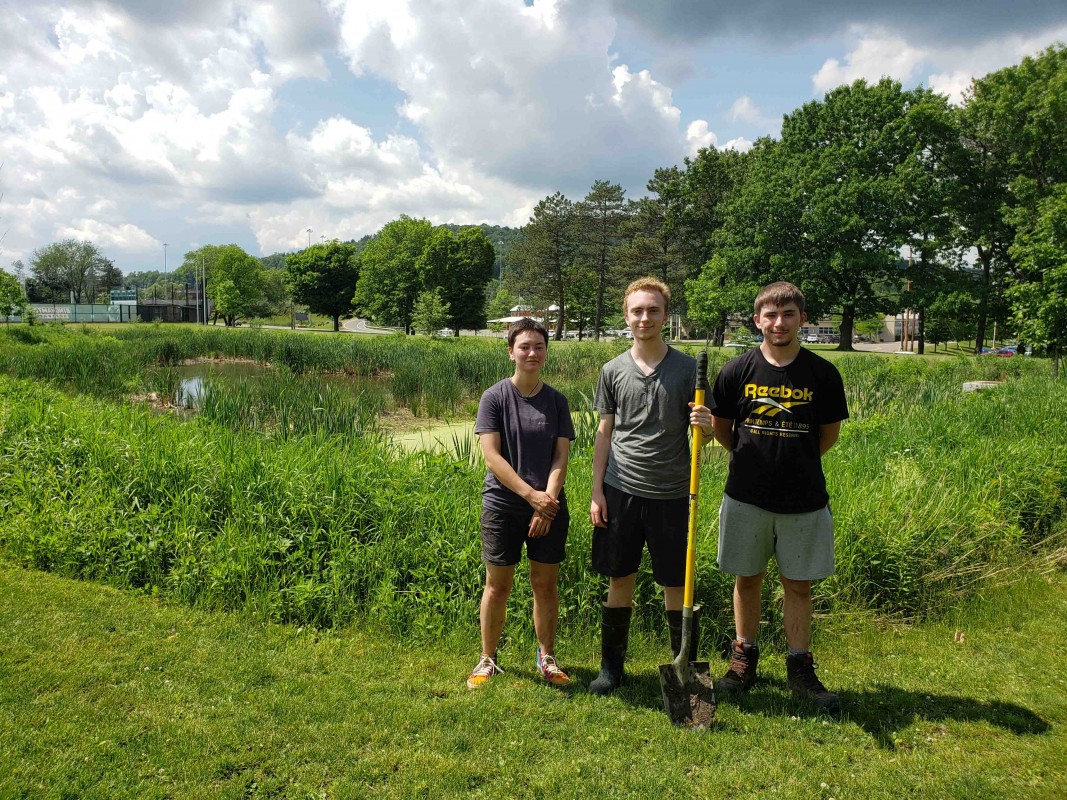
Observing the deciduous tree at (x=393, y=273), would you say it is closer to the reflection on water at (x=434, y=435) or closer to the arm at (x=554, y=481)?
the reflection on water at (x=434, y=435)

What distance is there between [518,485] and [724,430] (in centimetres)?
97

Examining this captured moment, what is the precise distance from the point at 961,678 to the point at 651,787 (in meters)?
1.84

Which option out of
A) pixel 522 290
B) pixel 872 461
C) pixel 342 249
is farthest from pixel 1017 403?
pixel 342 249

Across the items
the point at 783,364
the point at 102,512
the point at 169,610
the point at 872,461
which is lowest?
the point at 169,610

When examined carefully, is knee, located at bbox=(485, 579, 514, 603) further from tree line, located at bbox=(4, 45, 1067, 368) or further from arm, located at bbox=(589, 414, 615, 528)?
tree line, located at bbox=(4, 45, 1067, 368)

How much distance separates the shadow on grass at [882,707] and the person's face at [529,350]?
1538 mm

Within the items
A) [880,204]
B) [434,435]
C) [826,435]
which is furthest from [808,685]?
[880,204]

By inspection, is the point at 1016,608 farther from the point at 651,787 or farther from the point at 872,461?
the point at 651,787

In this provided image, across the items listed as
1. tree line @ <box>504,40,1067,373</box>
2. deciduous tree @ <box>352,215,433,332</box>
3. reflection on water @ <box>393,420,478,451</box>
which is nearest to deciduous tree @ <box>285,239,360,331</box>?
deciduous tree @ <box>352,215,433,332</box>

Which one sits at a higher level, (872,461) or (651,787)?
(872,461)

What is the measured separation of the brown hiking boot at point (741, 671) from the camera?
309 cm

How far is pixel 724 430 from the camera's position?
3057 mm

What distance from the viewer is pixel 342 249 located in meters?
55.1

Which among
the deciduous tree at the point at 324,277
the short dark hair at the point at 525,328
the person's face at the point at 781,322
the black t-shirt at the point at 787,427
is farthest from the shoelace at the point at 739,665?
the deciduous tree at the point at 324,277
